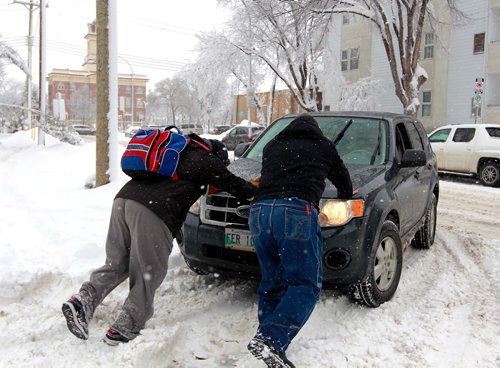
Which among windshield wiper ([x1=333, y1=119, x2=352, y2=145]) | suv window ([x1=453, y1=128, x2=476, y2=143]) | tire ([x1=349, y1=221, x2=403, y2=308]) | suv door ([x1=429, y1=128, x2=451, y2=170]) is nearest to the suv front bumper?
tire ([x1=349, y1=221, x2=403, y2=308])

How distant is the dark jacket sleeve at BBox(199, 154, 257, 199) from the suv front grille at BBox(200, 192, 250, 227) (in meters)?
0.34

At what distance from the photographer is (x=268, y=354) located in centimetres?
290

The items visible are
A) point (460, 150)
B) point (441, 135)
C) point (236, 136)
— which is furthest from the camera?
point (236, 136)

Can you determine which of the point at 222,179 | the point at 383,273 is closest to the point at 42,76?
the point at 222,179

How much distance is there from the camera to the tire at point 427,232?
6.10m

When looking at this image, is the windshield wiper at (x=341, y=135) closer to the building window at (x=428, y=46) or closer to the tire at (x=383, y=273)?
the tire at (x=383, y=273)

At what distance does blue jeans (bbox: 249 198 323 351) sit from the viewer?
120 inches

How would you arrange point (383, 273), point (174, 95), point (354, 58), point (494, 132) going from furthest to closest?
point (174, 95), point (354, 58), point (494, 132), point (383, 273)

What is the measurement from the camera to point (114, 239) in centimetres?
354

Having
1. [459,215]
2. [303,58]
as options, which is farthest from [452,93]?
[459,215]

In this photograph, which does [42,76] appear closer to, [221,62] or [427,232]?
[221,62]

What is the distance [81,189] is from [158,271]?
19.8ft

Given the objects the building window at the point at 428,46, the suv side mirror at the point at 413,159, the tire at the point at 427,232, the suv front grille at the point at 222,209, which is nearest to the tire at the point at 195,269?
the suv front grille at the point at 222,209

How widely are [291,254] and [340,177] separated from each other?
73 cm
